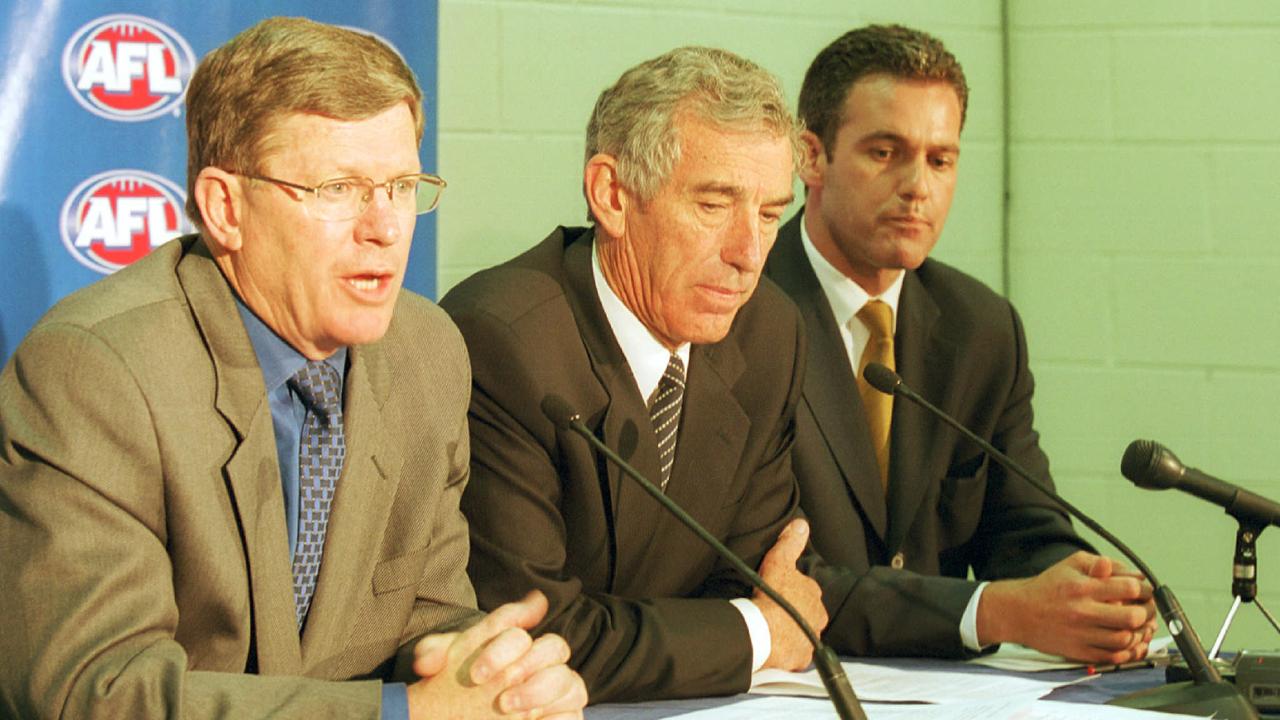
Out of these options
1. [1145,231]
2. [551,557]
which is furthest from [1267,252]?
[551,557]

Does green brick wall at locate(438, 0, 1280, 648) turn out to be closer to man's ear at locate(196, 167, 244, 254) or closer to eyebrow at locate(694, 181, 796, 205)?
eyebrow at locate(694, 181, 796, 205)

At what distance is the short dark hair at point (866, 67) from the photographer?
106 inches

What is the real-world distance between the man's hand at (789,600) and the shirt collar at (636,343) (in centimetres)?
27

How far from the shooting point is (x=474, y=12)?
9.68ft

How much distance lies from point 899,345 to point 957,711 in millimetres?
1007

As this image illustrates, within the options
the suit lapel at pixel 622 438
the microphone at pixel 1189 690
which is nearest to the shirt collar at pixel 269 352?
the suit lapel at pixel 622 438

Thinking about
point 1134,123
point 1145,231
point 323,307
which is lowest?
point 323,307

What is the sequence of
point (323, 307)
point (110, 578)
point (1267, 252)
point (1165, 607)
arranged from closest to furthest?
point (110, 578), point (323, 307), point (1165, 607), point (1267, 252)

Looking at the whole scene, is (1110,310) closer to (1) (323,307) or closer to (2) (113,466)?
(1) (323,307)

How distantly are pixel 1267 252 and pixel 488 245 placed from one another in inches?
64.8

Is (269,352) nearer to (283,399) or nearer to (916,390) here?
(283,399)

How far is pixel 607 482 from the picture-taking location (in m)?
2.02

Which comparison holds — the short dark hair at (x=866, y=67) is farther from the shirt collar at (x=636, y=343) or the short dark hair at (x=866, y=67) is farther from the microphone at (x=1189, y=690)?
the microphone at (x=1189, y=690)

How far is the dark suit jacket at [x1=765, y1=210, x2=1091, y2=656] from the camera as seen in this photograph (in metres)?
2.45
